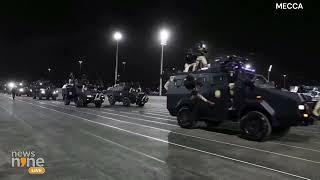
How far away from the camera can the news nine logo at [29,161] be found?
6.38 meters

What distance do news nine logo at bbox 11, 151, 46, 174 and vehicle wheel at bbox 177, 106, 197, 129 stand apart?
21.2ft

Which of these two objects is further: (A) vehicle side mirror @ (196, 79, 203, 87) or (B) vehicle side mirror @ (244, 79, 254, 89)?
(A) vehicle side mirror @ (196, 79, 203, 87)

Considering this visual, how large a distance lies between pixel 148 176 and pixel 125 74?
108554 mm

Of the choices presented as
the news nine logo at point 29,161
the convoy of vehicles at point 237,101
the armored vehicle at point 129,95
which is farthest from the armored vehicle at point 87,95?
the news nine logo at point 29,161

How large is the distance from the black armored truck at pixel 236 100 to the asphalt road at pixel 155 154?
0.61 m

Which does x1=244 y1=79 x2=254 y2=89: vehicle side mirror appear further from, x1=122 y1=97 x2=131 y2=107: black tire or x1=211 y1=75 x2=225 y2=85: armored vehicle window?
x1=122 y1=97 x2=131 y2=107: black tire

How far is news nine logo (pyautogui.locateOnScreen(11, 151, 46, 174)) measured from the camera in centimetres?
638

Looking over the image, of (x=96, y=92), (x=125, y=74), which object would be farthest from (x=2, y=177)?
(x=125, y=74)

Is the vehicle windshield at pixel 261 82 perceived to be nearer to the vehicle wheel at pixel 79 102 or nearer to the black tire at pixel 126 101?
the vehicle wheel at pixel 79 102

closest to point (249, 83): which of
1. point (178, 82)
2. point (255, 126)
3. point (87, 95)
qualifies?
point (255, 126)

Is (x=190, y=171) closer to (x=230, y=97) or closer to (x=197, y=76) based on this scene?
(x=230, y=97)

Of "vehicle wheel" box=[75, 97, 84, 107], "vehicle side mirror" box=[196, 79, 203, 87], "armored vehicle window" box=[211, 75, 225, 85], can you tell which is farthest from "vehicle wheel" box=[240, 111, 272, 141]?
"vehicle wheel" box=[75, 97, 84, 107]

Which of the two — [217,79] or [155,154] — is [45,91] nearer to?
[217,79]

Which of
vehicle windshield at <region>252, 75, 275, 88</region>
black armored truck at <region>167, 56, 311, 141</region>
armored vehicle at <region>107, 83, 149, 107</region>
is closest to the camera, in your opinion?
black armored truck at <region>167, 56, 311, 141</region>
